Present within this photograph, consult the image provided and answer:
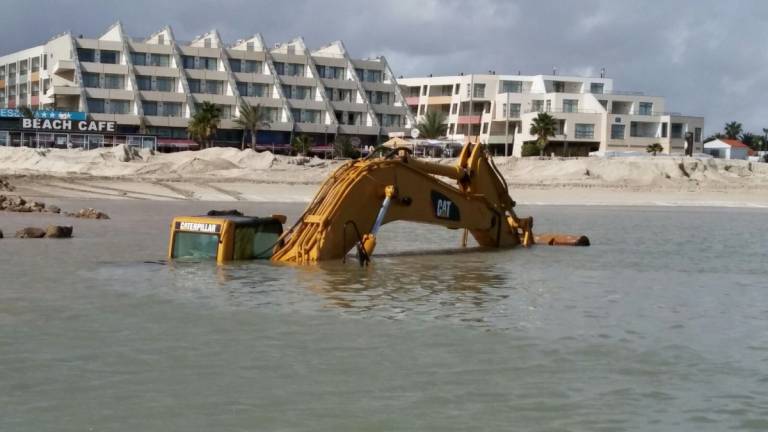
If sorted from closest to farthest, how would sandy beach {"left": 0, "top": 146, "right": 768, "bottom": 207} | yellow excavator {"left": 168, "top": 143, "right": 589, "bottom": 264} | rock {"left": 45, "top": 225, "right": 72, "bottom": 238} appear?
yellow excavator {"left": 168, "top": 143, "right": 589, "bottom": 264}
rock {"left": 45, "top": 225, "right": 72, "bottom": 238}
sandy beach {"left": 0, "top": 146, "right": 768, "bottom": 207}

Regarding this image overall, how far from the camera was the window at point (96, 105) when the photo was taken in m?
94.7

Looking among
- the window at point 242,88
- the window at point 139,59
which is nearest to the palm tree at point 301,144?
the window at point 242,88

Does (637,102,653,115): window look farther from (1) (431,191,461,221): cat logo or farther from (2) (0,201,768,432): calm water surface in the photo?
(1) (431,191,461,221): cat logo

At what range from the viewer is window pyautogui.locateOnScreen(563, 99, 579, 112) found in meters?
113

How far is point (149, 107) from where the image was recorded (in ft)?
321

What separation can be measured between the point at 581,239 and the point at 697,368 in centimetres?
1534

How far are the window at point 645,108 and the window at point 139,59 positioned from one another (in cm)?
5602

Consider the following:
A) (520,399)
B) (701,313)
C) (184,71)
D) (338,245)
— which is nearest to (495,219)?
(338,245)

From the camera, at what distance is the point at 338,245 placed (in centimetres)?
1628

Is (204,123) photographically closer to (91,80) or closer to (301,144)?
(301,144)

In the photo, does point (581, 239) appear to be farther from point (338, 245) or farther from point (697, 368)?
point (697, 368)

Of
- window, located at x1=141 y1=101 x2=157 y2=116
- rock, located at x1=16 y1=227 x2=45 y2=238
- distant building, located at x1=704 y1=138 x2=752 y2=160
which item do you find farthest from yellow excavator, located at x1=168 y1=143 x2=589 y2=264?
distant building, located at x1=704 y1=138 x2=752 y2=160

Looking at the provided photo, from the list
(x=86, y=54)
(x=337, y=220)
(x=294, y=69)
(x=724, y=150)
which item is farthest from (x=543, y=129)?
(x=337, y=220)

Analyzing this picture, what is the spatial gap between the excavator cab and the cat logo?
305 cm
